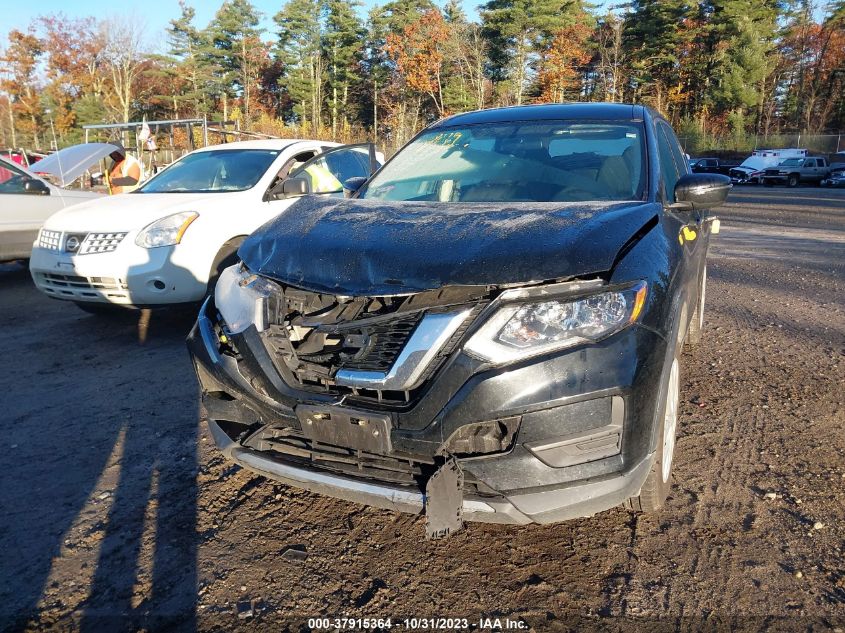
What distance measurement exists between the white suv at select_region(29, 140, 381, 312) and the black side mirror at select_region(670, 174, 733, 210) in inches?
107

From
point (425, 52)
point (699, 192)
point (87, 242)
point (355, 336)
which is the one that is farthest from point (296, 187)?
point (425, 52)

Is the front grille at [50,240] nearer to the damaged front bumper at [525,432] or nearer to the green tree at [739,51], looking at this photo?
the damaged front bumper at [525,432]

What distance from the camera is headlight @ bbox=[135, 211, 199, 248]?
17.0ft

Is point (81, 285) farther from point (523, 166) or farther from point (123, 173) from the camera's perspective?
point (123, 173)

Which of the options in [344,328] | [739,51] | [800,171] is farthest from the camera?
[739,51]

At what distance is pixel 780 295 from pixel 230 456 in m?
6.51

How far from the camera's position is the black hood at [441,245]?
220 cm

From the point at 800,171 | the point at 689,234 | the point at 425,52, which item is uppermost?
the point at 425,52

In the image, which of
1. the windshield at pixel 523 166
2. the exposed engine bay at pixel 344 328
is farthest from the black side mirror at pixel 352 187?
the exposed engine bay at pixel 344 328

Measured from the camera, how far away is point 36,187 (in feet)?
26.3

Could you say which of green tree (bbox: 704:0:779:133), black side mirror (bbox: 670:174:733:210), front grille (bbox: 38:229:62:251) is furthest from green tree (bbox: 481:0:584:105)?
black side mirror (bbox: 670:174:733:210)

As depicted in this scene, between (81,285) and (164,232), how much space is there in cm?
90

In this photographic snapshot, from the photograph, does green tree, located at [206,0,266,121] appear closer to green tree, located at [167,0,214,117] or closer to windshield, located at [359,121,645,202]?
green tree, located at [167,0,214,117]

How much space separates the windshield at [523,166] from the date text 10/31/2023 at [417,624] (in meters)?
1.93
